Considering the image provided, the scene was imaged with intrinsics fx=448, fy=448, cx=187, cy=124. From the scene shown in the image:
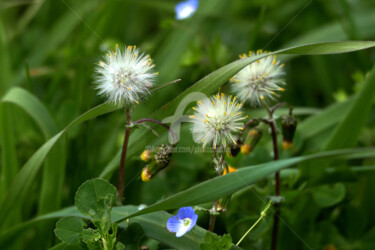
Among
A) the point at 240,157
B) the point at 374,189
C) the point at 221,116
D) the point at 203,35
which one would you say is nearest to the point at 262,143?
the point at 240,157

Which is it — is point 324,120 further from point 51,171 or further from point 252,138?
point 51,171

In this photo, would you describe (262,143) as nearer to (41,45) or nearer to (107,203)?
(107,203)

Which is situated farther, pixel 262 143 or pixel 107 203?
pixel 262 143

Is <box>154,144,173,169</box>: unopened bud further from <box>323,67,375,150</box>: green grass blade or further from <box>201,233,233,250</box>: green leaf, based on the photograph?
<box>323,67,375,150</box>: green grass blade

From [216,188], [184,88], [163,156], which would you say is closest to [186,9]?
[184,88]

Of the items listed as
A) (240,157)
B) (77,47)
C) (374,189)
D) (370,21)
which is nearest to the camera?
(240,157)

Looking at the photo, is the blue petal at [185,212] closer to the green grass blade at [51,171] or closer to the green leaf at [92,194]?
the green leaf at [92,194]

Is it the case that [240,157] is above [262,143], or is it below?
below
